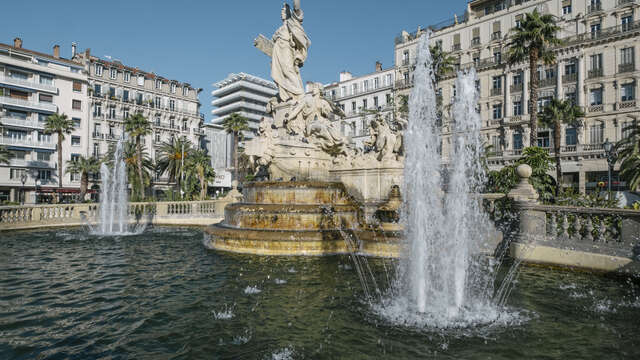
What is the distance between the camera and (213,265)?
10703 mm

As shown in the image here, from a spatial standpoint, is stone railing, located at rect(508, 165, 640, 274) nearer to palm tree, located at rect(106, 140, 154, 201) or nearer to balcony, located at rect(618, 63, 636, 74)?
balcony, located at rect(618, 63, 636, 74)

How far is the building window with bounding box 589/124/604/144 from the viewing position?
135 feet

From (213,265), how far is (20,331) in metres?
5.13

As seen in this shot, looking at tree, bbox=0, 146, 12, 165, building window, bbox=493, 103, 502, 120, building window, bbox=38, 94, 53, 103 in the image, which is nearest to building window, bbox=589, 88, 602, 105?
building window, bbox=493, 103, 502, 120

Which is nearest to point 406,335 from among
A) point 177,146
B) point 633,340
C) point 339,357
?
point 339,357

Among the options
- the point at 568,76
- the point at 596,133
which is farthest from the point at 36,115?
the point at 596,133

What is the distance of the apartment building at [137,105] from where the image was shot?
6034 cm

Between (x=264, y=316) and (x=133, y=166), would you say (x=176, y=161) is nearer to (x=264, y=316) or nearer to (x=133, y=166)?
(x=133, y=166)

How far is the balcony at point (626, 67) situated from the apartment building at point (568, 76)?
86 mm

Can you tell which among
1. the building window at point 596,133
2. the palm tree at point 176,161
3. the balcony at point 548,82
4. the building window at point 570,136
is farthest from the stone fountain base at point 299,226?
the balcony at point 548,82

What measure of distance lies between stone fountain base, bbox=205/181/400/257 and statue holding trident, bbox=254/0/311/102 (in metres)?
8.48

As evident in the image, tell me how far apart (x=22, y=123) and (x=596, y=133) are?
75064 mm

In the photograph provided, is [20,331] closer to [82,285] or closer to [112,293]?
[112,293]

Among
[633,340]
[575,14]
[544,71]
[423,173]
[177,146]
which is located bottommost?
[633,340]
